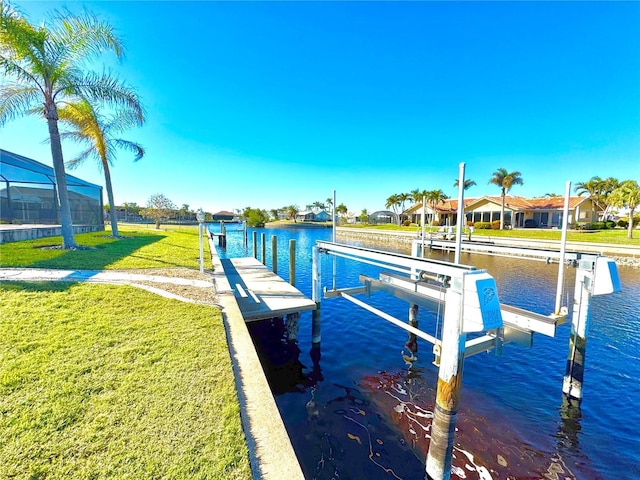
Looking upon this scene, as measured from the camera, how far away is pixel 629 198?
28.7 metres

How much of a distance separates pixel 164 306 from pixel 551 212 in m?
50.6

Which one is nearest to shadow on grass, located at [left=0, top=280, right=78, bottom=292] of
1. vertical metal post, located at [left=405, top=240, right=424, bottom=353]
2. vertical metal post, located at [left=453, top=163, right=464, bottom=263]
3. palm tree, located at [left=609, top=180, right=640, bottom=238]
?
vertical metal post, located at [left=453, top=163, right=464, bottom=263]

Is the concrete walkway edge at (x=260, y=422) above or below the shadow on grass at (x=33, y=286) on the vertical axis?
below

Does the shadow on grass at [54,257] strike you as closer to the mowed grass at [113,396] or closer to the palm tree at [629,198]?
the mowed grass at [113,396]

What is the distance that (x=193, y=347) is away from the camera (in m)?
4.64

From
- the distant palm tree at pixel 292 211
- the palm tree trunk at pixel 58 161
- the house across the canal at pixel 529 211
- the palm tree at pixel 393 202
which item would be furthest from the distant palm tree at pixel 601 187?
the distant palm tree at pixel 292 211

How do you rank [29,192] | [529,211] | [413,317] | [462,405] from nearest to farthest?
[462,405] < [413,317] < [29,192] < [529,211]

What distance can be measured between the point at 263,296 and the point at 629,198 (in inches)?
1532

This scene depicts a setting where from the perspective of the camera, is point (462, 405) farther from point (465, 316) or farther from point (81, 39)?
point (81, 39)

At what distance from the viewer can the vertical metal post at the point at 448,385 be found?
362 cm

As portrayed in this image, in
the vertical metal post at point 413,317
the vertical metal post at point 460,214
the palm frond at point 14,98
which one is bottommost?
the vertical metal post at point 413,317

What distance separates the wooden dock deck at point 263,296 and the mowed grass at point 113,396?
2473 mm

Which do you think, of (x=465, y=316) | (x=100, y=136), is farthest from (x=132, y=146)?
(x=465, y=316)

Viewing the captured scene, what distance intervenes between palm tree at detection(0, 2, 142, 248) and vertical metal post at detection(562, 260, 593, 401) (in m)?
16.0
